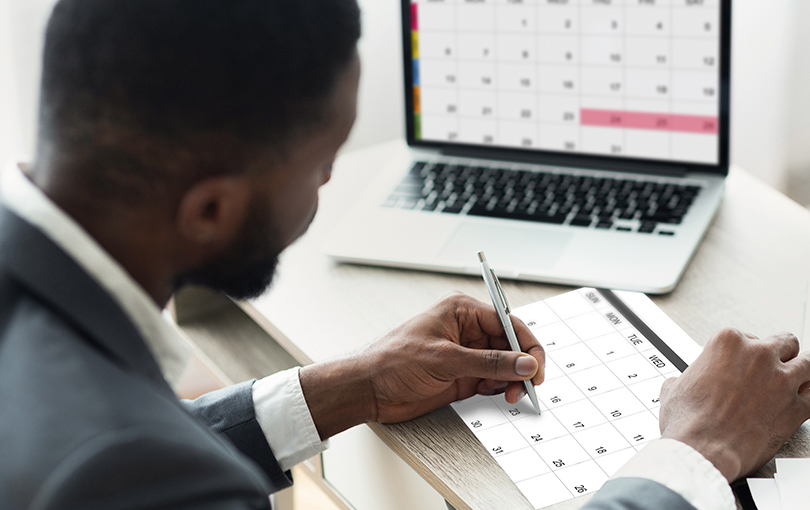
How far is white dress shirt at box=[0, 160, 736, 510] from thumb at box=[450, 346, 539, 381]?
15 centimetres

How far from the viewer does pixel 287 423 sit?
2.71ft

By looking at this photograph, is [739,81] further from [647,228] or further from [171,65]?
[171,65]

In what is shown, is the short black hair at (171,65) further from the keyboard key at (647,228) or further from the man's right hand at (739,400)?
the keyboard key at (647,228)

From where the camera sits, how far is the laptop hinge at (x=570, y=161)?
45.2 inches

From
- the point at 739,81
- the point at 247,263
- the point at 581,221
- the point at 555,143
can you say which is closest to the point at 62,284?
the point at 247,263

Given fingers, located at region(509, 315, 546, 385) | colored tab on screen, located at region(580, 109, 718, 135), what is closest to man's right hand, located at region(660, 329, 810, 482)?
fingers, located at region(509, 315, 546, 385)

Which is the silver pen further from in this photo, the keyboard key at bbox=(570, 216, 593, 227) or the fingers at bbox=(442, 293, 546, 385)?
the keyboard key at bbox=(570, 216, 593, 227)

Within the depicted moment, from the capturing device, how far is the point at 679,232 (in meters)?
1.03

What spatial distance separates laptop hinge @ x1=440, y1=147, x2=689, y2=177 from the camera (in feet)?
3.76

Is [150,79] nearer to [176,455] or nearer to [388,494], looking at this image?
[176,455]

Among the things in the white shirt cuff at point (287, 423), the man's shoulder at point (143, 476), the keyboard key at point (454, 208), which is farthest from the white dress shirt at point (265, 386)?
the keyboard key at point (454, 208)

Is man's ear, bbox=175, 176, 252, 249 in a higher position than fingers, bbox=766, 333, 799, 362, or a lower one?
higher

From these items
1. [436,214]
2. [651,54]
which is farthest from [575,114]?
[436,214]

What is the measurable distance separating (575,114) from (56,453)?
0.90 metres
